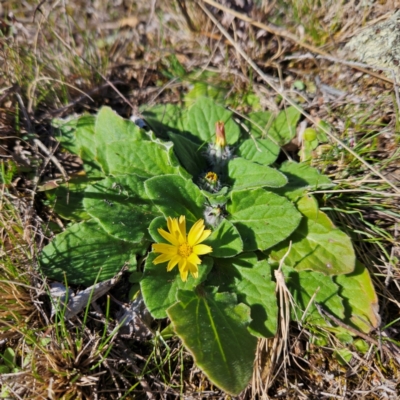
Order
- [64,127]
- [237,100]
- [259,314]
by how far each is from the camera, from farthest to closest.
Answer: [237,100] → [64,127] → [259,314]

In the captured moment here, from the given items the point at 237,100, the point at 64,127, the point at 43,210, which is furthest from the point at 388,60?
the point at 43,210

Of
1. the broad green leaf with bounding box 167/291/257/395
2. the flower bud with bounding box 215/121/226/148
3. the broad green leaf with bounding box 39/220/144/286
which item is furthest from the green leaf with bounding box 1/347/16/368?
the flower bud with bounding box 215/121/226/148

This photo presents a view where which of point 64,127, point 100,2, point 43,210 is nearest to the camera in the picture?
point 43,210

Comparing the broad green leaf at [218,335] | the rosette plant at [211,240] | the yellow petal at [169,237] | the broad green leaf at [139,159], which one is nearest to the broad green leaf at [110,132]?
the rosette plant at [211,240]

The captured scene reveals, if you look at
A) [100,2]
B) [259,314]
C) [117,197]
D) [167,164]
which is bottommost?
[259,314]

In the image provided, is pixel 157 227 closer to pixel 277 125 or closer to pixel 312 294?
pixel 312 294

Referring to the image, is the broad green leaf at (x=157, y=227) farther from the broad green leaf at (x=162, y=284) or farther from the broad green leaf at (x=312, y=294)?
the broad green leaf at (x=312, y=294)

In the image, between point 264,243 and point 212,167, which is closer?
point 264,243

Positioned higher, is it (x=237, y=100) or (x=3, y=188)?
(x=237, y=100)

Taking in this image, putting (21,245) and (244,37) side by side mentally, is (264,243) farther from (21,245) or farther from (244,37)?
(244,37)

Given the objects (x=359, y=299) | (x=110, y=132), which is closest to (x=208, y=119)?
(x=110, y=132)
